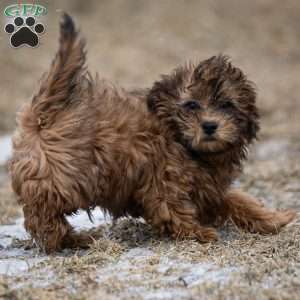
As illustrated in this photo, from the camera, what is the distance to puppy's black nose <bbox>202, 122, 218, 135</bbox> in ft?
19.6

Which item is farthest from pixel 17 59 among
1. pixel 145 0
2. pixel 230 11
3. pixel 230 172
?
pixel 230 172

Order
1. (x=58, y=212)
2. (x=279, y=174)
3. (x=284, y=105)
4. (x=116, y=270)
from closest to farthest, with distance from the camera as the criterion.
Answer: (x=116, y=270) < (x=58, y=212) < (x=279, y=174) < (x=284, y=105)

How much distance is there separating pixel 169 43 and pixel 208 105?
16.7 m

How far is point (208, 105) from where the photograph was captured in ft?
20.3

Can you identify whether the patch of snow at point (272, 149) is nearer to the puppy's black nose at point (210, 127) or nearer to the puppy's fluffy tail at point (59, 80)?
the puppy's black nose at point (210, 127)

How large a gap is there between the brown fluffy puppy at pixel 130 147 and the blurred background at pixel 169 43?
30.4ft

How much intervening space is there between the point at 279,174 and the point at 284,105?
6.52 m

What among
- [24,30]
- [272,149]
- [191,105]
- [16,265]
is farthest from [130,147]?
[272,149]

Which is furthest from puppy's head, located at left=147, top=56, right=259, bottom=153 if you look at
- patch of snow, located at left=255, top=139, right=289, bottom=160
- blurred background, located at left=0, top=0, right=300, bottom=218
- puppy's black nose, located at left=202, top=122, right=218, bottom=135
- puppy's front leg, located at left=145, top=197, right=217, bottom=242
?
blurred background, located at left=0, top=0, right=300, bottom=218

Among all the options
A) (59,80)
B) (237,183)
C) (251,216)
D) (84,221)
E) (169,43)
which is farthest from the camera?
(169,43)

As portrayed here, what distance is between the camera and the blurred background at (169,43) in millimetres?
18703

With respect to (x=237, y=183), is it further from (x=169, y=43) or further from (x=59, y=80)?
(x=169, y=43)

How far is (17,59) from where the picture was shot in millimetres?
21078

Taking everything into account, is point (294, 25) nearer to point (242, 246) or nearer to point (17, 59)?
point (17, 59)
